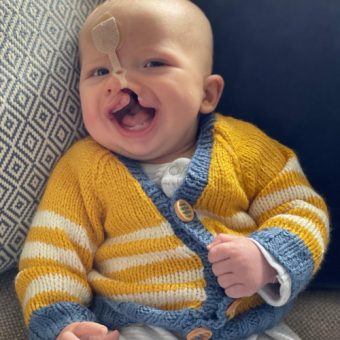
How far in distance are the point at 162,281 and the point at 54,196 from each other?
209mm

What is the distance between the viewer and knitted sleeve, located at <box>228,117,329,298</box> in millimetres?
896

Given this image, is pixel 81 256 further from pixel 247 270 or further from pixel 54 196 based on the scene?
pixel 247 270

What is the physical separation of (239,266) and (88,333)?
217mm

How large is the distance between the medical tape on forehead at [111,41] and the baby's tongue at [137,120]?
2.1 inches

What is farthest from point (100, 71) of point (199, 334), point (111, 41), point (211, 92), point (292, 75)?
point (199, 334)

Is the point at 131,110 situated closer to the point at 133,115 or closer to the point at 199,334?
the point at 133,115

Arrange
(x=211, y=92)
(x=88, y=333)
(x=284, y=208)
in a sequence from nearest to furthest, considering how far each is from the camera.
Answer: (x=88, y=333) < (x=284, y=208) < (x=211, y=92)

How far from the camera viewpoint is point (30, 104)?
1.01m

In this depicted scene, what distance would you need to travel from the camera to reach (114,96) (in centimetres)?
97

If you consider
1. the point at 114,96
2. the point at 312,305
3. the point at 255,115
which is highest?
the point at 114,96

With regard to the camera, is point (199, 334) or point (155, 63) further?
point (155, 63)

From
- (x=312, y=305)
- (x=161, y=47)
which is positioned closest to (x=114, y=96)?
(x=161, y=47)

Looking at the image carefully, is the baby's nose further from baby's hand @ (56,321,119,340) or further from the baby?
baby's hand @ (56,321,119,340)

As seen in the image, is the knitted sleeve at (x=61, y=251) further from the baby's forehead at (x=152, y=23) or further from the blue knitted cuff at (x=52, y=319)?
the baby's forehead at (x=152, y=23)
